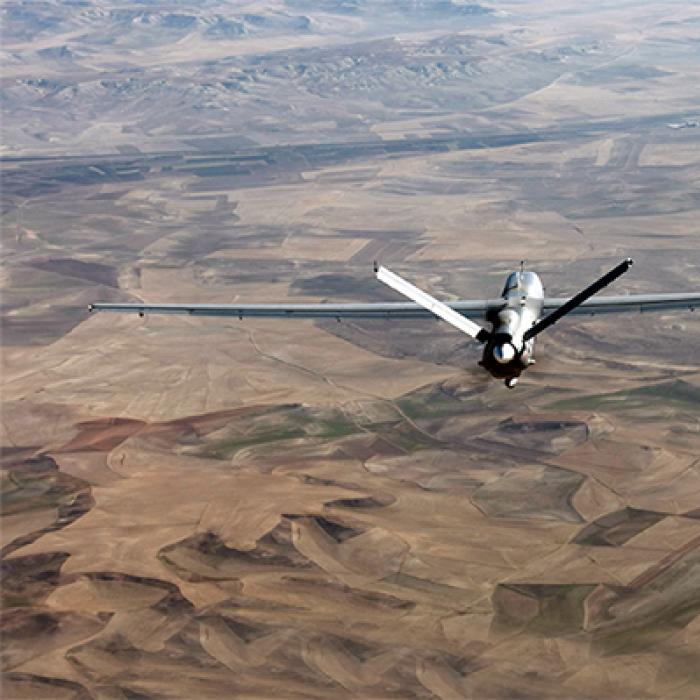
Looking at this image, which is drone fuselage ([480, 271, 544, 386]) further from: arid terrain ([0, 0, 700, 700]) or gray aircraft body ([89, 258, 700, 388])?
arid terrain ([0, 0, 700, 700])

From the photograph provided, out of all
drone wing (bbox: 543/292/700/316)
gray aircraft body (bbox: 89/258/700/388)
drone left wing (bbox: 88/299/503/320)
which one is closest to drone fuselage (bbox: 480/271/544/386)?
gray aircraft body (bbox: 89/258/700/388)

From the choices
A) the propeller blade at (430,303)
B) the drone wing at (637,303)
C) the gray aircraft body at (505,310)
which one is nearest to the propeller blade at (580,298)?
the gray aircraft body at (505,310)

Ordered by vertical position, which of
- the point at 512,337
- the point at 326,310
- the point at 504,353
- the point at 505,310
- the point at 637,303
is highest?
the point at 505,310

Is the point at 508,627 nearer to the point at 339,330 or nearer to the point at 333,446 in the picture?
the point at 333,446

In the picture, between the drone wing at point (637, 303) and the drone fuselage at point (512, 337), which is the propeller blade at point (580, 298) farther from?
the drone wing at point (637, 303)

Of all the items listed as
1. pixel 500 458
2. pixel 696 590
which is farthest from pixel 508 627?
pixel 500 458

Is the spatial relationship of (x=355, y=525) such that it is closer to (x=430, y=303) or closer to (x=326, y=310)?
(x=326, y=310)

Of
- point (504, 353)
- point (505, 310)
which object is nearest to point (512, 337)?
point (504, 353)
